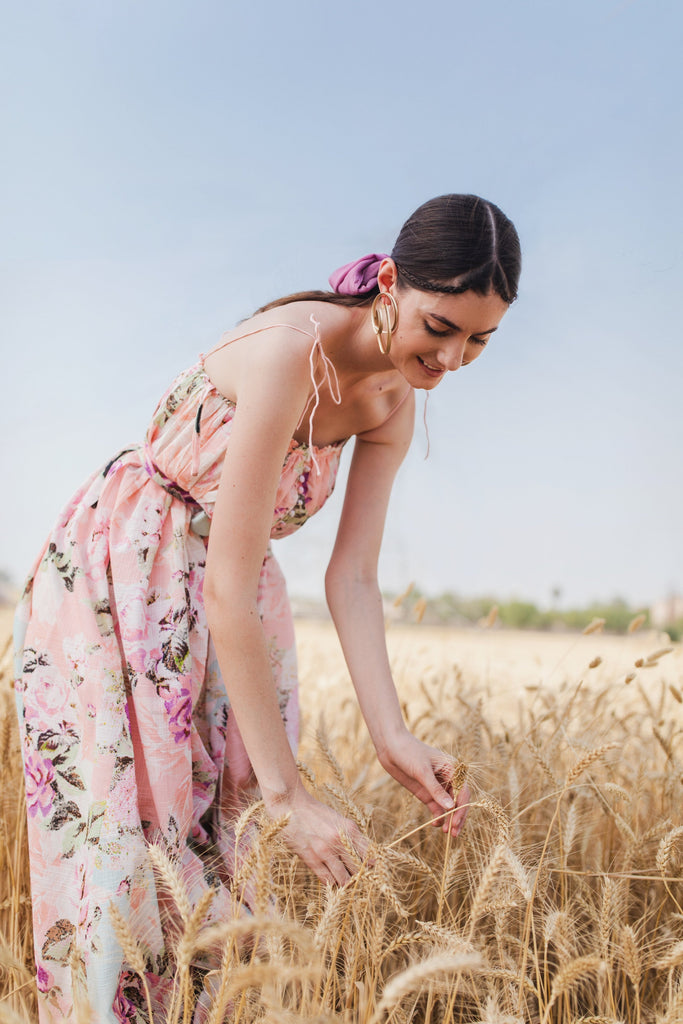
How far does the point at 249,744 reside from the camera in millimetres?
1315

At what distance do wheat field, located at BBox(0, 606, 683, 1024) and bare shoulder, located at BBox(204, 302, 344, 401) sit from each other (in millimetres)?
697

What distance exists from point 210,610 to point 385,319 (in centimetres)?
64

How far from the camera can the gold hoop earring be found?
4.81ft

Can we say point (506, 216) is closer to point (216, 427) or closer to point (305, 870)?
point (216, 427)

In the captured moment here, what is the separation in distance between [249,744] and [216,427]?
620 mm

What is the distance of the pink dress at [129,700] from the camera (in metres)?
1.34

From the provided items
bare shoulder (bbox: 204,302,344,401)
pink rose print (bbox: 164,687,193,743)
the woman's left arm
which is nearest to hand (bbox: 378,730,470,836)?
the woman's left arm

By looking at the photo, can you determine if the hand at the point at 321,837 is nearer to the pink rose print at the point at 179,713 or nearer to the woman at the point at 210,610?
the woman at the point at 210,610

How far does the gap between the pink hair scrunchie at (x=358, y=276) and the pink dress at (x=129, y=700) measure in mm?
263

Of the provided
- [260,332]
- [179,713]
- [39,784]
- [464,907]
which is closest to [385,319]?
[260,332]

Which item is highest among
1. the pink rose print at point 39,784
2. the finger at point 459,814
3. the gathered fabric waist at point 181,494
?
the gathered fabric waist at point 181,494

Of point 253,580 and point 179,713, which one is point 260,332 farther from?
point 179,713

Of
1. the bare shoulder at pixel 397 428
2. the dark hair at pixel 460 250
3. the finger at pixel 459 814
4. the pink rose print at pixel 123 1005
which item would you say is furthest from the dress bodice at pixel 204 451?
the pink rose print at pixel 123 1005

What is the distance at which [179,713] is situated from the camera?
1481mm
